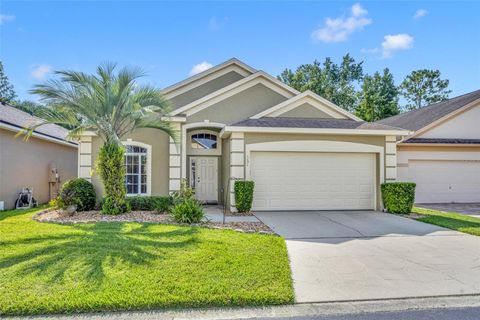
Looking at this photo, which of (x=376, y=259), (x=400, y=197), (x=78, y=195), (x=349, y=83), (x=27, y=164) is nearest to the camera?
(x=376, y=259)

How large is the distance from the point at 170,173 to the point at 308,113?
6.36 meters

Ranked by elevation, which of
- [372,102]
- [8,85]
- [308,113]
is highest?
[8,85]

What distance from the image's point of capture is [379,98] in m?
33.1

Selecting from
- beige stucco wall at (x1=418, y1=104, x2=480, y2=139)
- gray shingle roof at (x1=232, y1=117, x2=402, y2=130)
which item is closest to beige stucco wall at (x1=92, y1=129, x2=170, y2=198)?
gray shingle roof at (x1=232, y1=117, x2=402, y2=130)

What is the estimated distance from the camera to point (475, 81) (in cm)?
2767

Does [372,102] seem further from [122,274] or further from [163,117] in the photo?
[122,274]

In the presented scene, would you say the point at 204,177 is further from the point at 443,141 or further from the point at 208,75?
the point at 443,141

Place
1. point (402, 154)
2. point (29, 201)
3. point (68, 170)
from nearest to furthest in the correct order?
point (29, 201)
point (402, 154)
point (68, 170)

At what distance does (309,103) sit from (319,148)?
2496 mm

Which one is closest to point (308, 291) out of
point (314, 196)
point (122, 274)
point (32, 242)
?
point (122, 274)

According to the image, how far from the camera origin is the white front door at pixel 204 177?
14633 millimetres

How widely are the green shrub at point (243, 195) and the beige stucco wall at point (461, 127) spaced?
10245 mm

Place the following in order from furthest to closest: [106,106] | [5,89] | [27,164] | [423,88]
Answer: [5,89], [423,88], [27,164], [106,106]

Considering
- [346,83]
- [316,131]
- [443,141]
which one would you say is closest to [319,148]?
[316,131]
